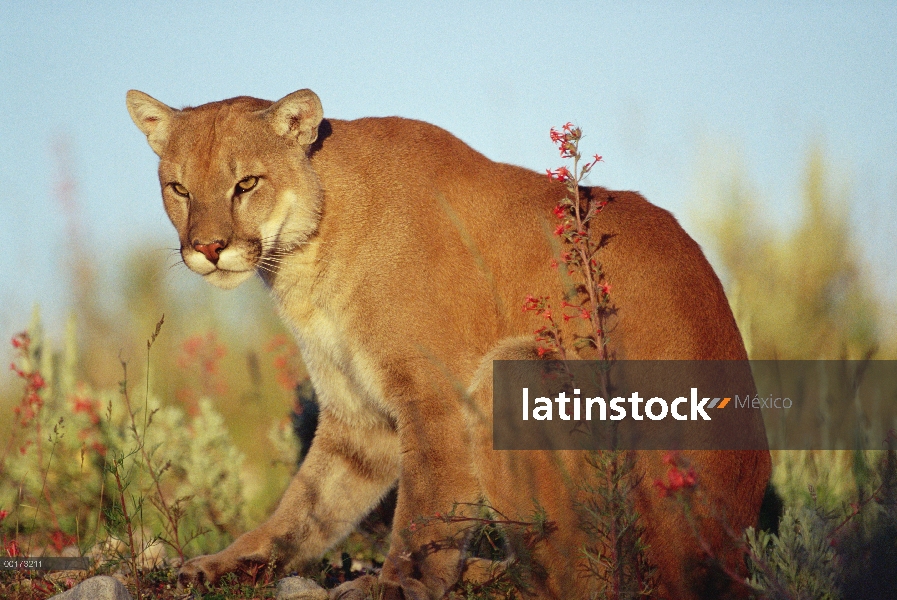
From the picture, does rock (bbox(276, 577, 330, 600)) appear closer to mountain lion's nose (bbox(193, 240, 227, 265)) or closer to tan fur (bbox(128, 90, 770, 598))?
tan fur (bbox(128, 90, 770, 598))

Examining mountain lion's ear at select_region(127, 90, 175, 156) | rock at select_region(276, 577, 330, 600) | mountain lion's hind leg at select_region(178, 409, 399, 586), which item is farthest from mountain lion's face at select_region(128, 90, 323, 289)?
rock at select_region(276, 577, 330, 600)

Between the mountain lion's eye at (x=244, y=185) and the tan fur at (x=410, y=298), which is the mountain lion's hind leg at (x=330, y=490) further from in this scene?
the mountain lion's eye at (x=244, y=185)

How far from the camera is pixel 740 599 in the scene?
12.5ft

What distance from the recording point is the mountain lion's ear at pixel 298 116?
496 centimetres

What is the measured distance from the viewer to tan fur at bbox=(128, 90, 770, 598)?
4137 millimetres

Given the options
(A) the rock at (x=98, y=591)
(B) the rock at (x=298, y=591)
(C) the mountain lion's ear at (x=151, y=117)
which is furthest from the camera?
(C) the mountain lion's ear at (x=151, y=117)

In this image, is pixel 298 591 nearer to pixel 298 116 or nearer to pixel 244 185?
pixel 244 185

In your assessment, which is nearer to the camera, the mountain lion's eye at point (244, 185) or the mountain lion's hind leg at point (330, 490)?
the mountain lion's eye at point (244, 185)

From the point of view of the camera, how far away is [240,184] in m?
4.82

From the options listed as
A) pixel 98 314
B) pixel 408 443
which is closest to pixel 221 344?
pixel 98 314

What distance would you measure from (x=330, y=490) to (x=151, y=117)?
2.41 m

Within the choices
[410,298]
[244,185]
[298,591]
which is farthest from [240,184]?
[298,591]

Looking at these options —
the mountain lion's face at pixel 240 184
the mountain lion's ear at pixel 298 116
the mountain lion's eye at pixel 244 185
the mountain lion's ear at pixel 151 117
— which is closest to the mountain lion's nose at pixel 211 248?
the mountain lion's face at pixel 240 184

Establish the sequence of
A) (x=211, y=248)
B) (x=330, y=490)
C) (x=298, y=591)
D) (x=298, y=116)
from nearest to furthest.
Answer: (x=298, y=591) < (x=211, y=248) < (x=298, y=116) < (x=330, y=490)
